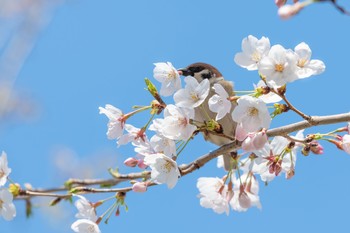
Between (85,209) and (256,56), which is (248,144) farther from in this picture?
(85,209)

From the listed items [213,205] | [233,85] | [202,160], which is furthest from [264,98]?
[233,85]

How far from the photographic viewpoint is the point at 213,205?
103 inches

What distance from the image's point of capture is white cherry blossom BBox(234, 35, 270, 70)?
2.14 m

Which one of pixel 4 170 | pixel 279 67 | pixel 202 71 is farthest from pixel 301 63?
pixel 202 71

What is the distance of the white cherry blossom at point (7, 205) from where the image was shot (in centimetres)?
239

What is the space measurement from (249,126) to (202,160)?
1.00ft

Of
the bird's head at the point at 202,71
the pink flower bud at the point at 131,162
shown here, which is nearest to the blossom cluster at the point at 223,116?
the pink flower bud at the point at 131,162

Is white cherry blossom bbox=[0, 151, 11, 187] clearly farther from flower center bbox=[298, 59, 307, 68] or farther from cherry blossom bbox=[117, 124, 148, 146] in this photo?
flower center bbox=[298, 59, 307, 68]

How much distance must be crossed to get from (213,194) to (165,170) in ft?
1.65

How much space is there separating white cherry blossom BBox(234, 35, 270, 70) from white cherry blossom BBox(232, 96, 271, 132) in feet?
0.57

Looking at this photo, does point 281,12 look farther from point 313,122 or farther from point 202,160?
A: point 202,160

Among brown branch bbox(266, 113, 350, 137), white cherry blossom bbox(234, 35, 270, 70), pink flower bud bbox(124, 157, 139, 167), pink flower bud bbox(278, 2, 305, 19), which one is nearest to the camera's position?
pink flower bud bbox(278, 2, 305, 19)

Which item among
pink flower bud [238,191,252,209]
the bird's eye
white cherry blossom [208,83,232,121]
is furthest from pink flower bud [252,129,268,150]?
the bird's eye

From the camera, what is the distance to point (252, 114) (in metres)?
2.02
